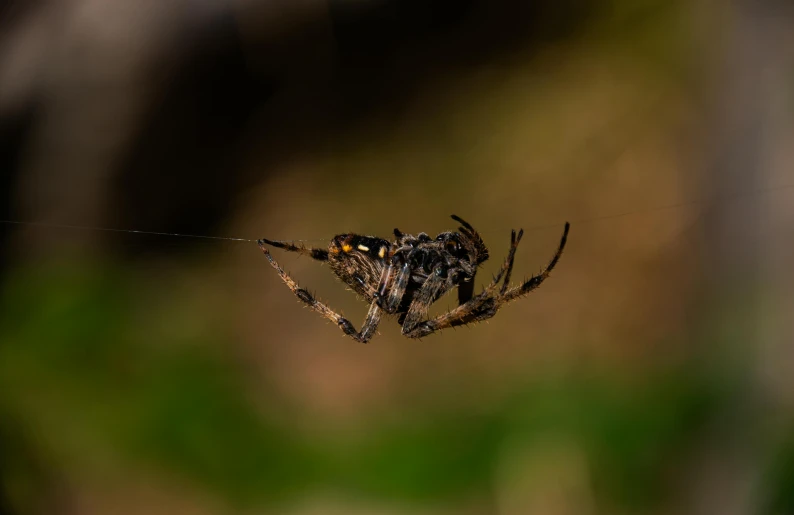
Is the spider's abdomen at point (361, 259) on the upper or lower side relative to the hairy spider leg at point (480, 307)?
upper

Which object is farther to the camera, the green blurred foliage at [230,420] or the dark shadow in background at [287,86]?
the dark shadow in background at [287,86]

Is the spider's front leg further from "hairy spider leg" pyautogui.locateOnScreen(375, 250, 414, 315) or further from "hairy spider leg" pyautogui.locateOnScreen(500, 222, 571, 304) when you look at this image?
"hairy spider leg" pyautogui.locateOnScreen(500, 222, 571, 304)

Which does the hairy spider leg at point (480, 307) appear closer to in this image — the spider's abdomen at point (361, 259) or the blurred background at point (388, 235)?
the spider's abdomen at point (361, 259)

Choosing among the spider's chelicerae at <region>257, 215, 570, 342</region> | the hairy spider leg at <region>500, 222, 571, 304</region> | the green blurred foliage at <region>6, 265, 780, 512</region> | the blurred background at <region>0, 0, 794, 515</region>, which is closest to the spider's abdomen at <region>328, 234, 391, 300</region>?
the spider's chelicerae at <region>257, 215, 570, 342</region>

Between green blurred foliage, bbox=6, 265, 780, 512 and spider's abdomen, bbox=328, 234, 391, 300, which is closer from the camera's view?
spider's abdomen, bbox=328, 234, 391, 300

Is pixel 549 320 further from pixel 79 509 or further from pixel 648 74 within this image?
pixel 79 509

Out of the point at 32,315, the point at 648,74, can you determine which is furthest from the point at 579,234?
the point at 32,315

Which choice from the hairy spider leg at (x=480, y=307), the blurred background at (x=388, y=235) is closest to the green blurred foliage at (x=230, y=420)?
the blurred background at (x=388, y=235)
